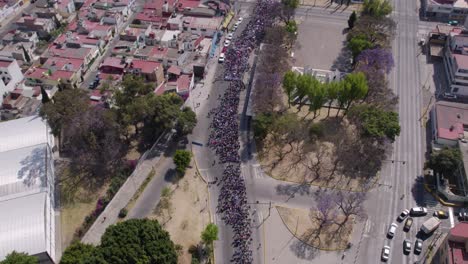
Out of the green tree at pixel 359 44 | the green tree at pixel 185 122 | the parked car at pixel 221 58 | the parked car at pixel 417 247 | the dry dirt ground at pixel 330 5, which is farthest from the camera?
the dry dirt ground at pixel 330 5

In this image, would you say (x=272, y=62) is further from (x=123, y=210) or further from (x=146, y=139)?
(x=123, y=210)

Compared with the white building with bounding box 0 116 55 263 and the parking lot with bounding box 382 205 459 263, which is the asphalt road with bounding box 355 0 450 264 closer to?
the parking lot with bounding box 382 205 459 263

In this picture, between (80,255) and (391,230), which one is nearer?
(80,255)

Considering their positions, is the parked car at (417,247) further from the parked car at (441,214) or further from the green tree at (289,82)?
the green tree at (289,82)

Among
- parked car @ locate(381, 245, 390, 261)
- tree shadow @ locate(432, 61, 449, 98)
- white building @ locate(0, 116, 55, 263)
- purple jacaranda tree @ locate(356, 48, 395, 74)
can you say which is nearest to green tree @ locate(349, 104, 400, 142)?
purple jacaranda tree @ locate(356, 48, 395, 74)

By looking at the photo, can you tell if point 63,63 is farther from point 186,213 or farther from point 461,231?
point 461,231

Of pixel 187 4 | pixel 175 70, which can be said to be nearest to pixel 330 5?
pixel 187 4

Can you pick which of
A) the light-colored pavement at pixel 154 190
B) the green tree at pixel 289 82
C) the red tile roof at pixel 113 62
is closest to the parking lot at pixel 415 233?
the green tree at pixel 289 82
